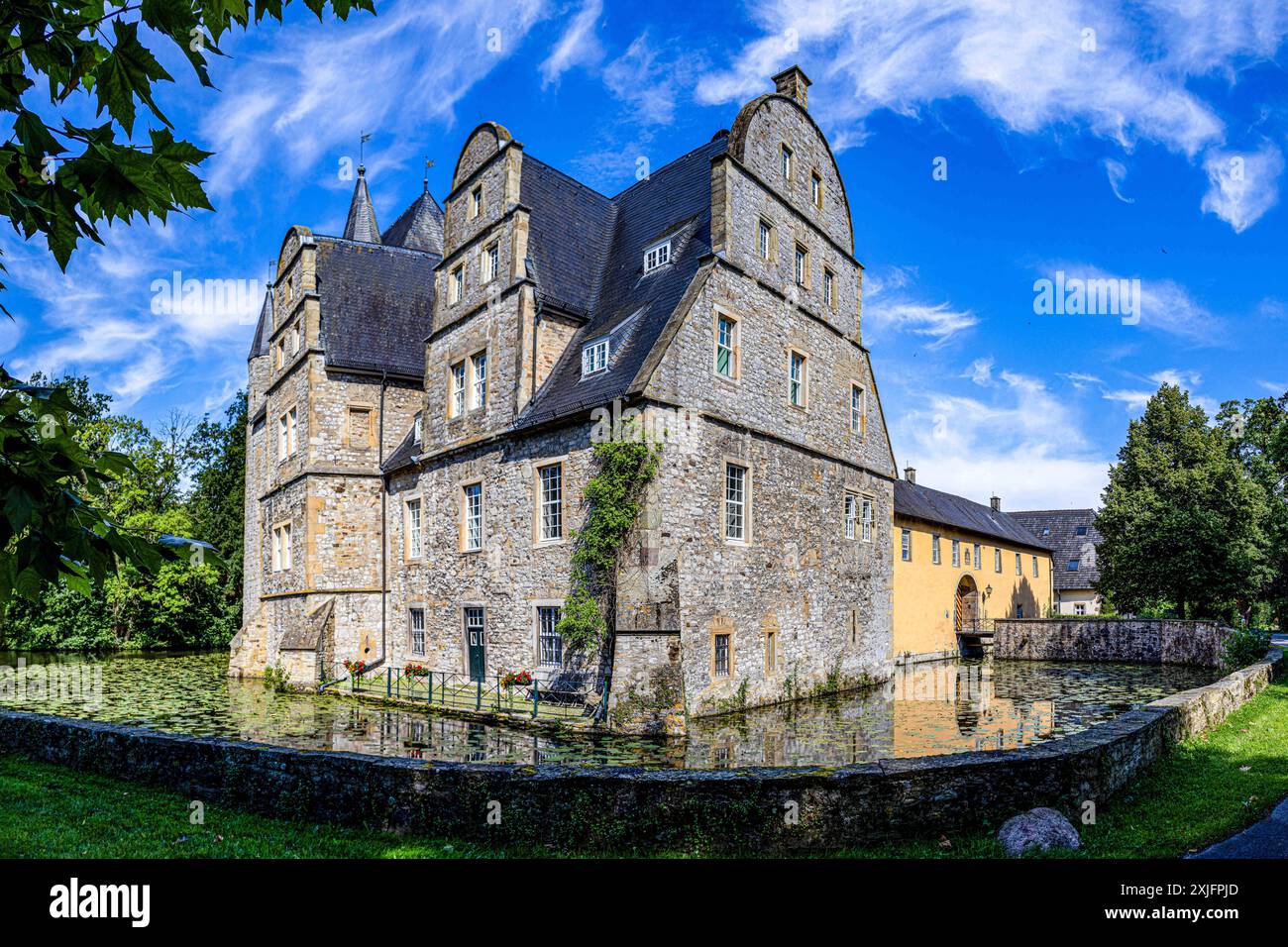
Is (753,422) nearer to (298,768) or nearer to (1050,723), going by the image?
(1050,723)

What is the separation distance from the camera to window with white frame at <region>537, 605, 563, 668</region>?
58.3ft

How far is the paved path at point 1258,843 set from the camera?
6227 mm

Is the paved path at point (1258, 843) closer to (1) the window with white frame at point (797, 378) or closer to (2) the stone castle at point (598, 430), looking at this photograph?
(2) the stone castle at point (598, 430)

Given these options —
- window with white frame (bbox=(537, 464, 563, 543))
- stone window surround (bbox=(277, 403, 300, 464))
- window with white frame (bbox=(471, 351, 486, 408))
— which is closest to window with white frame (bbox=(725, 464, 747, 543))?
window with white frame (bbox=(537, 464, 563, 543))

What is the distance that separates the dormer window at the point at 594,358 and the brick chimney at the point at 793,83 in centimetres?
958

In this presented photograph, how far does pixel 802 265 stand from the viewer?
71.8 ft

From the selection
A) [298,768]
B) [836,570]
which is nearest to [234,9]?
[298,768]

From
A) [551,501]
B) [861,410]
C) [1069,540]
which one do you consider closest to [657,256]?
[551,501]

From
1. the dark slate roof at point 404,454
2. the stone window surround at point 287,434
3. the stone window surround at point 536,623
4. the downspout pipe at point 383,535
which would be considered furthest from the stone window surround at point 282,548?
the stone window surround at point 536,623

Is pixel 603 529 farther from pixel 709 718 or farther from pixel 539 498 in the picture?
pixel 709 718

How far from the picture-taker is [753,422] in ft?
62.3

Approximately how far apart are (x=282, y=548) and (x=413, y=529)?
21.4 feet

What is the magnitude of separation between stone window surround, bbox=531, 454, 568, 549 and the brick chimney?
12.3 meters
